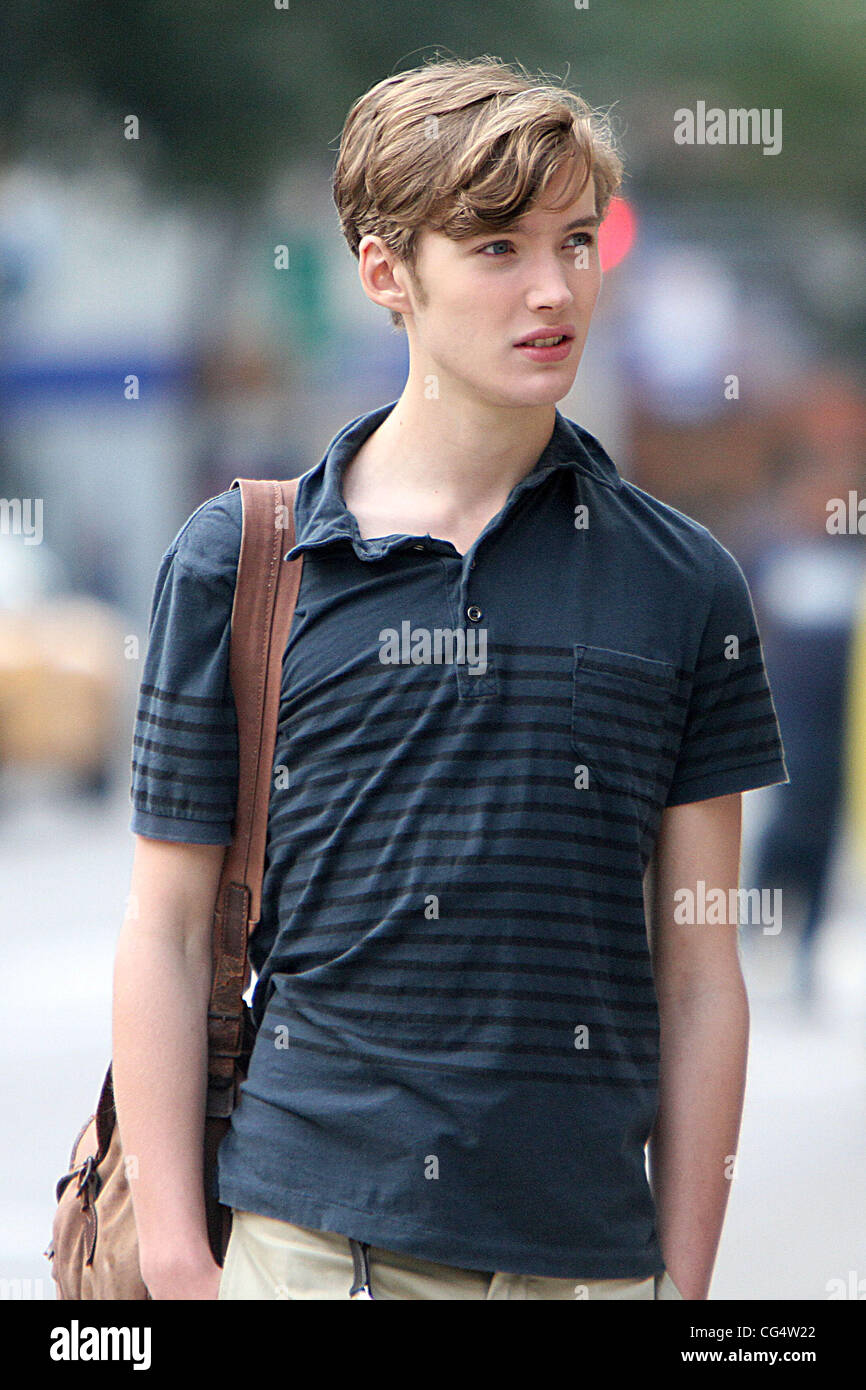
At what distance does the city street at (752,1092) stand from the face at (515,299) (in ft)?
9.94

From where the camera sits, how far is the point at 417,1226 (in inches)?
90.7

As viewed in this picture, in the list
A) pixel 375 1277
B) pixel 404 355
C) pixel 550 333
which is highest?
pixel 404 355

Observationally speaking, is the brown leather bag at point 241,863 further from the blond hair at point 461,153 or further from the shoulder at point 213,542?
the blond hair at point 461,153

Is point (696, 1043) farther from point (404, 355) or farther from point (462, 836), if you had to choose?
point (404, 355)

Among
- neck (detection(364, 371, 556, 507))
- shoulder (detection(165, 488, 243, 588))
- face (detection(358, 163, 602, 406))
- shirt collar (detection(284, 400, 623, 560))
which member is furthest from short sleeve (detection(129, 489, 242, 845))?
face (detection(358, 163, 602, 406))

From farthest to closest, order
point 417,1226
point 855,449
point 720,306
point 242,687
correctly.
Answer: point 855,449 → point 720,306 → point 242,687 → point 417,1226

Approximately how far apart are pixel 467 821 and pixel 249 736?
12.5 inches

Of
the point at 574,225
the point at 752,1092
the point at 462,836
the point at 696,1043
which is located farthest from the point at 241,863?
the point at 752,1092

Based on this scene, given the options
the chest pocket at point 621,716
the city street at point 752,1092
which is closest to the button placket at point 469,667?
the chest pocket at point 621,716

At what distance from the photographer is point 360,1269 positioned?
7.60 feet

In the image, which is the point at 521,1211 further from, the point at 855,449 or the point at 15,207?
the point at 855,449

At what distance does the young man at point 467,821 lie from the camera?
2.34 m
